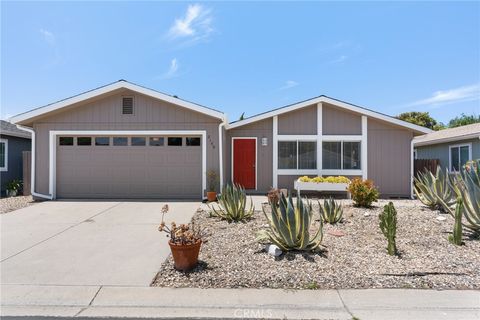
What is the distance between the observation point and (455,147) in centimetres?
1446

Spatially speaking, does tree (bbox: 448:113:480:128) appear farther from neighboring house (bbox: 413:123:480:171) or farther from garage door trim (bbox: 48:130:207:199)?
garage door trim (bbox: 48:130:207:199)

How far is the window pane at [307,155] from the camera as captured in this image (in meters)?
12.2

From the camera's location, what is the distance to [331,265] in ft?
15.1

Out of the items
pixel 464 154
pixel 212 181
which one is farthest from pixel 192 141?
pixel 464 154

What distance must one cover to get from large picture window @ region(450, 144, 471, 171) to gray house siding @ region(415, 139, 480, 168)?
235 millimetres

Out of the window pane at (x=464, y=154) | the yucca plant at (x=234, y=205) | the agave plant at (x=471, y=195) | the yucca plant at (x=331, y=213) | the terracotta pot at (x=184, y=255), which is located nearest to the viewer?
the terracotta pot at (x=184, y=255)

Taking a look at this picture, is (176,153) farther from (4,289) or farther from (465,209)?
(465,209)

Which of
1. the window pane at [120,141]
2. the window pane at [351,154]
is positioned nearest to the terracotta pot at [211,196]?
the window pane at [120,141]

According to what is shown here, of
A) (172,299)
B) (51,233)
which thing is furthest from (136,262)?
(51,233)

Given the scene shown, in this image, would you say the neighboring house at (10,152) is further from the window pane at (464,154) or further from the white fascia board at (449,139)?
the window pane at (464,154)

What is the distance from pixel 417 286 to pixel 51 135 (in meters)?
12.0

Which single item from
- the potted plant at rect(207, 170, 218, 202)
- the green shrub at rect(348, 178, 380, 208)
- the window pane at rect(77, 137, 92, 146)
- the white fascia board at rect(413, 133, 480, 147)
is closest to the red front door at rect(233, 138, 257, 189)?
the potted plant at rect(207, 170, 218, 202)

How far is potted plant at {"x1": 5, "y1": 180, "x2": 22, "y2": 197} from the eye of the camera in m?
12.5

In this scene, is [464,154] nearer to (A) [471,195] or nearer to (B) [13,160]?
(A) [471,195]
